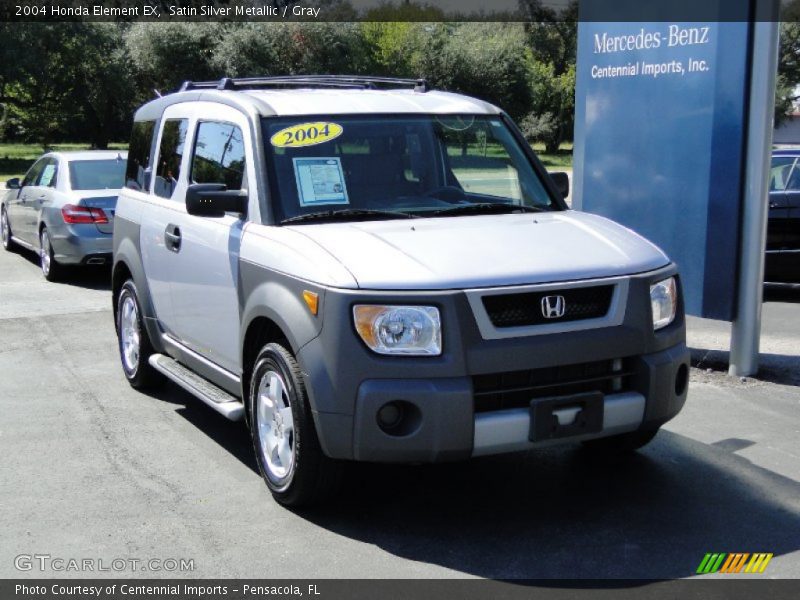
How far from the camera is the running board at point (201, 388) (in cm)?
536

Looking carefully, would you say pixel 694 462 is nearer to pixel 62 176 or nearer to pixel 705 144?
pixel 705 144

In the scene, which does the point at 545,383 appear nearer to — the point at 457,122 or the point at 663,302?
the point at 663,302

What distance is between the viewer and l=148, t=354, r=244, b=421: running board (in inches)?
211

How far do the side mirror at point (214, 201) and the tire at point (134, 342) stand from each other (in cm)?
186

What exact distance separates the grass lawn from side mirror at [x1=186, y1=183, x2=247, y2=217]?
860 inches

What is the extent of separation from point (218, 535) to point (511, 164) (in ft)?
9.06

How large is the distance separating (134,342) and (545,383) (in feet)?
12.4

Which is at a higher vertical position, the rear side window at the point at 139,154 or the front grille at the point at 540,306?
the rear side window at the point at 139,154

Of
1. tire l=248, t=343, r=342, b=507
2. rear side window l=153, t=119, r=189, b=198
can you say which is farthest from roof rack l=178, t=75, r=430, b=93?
tire l=248, t=343, r=342, b=507

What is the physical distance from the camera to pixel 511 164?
6.00 metres

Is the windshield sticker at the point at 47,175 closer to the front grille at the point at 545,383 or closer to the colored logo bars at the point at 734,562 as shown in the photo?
the front grille at the point at 545,383

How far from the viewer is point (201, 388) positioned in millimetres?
5875

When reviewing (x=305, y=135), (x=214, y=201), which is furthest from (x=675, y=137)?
(x=214, y=201)

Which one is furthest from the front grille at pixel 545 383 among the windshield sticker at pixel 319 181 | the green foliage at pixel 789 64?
the green foliage at pixel 789 64
